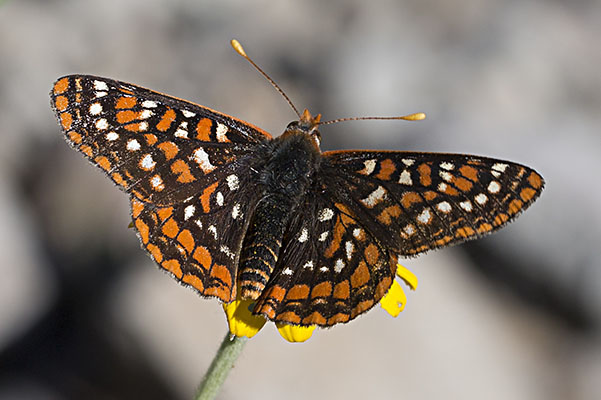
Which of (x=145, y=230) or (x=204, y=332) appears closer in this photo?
(x=145, y=230)

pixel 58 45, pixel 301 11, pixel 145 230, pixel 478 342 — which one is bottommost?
pixel 145 230

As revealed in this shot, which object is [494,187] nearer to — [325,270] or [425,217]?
[425,217]

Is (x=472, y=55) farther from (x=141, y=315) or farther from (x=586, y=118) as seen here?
(x=141, y=315)

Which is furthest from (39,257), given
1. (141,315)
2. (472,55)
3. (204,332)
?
(472,55)

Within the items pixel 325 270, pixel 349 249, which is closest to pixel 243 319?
pixel 325 270

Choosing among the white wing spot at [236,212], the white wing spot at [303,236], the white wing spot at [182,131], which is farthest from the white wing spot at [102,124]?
the white wing spot at [303,236]

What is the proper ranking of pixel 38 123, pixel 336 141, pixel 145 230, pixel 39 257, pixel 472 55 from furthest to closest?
pixel 472 55
pixel 336 141
pixel 38 123
pixel 39 257
pixel 145 230

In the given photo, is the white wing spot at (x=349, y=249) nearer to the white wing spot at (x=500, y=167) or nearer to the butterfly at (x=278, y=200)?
the butterfly at (x=278, y=200)

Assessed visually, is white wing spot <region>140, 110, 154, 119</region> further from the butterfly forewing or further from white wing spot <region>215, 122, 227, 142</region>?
the butterfly forewing
